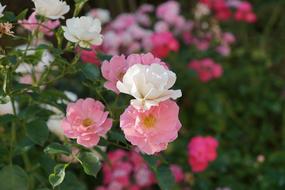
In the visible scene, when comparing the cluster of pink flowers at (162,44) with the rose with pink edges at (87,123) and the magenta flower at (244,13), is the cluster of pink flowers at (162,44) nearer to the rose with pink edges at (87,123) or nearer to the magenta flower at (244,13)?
the magenta flower at (244,13)

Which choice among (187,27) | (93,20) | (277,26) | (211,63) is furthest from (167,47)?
(93,20)

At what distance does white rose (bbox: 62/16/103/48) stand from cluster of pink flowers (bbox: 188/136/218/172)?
1.16m

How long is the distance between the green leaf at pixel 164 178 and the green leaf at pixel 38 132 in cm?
26

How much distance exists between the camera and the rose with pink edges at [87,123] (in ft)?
3.94

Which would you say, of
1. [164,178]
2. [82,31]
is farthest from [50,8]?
[164,178]

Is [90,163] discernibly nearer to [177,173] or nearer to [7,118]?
[7,118]

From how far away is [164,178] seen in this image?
55.1 inches

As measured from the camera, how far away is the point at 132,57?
1196 millimetres

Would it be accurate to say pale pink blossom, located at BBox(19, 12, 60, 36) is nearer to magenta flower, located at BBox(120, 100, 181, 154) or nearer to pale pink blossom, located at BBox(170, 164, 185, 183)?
magenta flower, located at BBox(120, 100, 181, 154)

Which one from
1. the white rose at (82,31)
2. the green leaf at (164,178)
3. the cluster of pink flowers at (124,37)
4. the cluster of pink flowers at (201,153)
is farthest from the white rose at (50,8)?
the cluster of pink flowers at (124,37)

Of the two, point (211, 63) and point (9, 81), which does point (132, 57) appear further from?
point (211, 63)

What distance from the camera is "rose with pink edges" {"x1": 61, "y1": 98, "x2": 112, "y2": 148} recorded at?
1.20 meters

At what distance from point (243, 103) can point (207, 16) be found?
1.95 feet

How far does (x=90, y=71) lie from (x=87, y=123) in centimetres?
12
